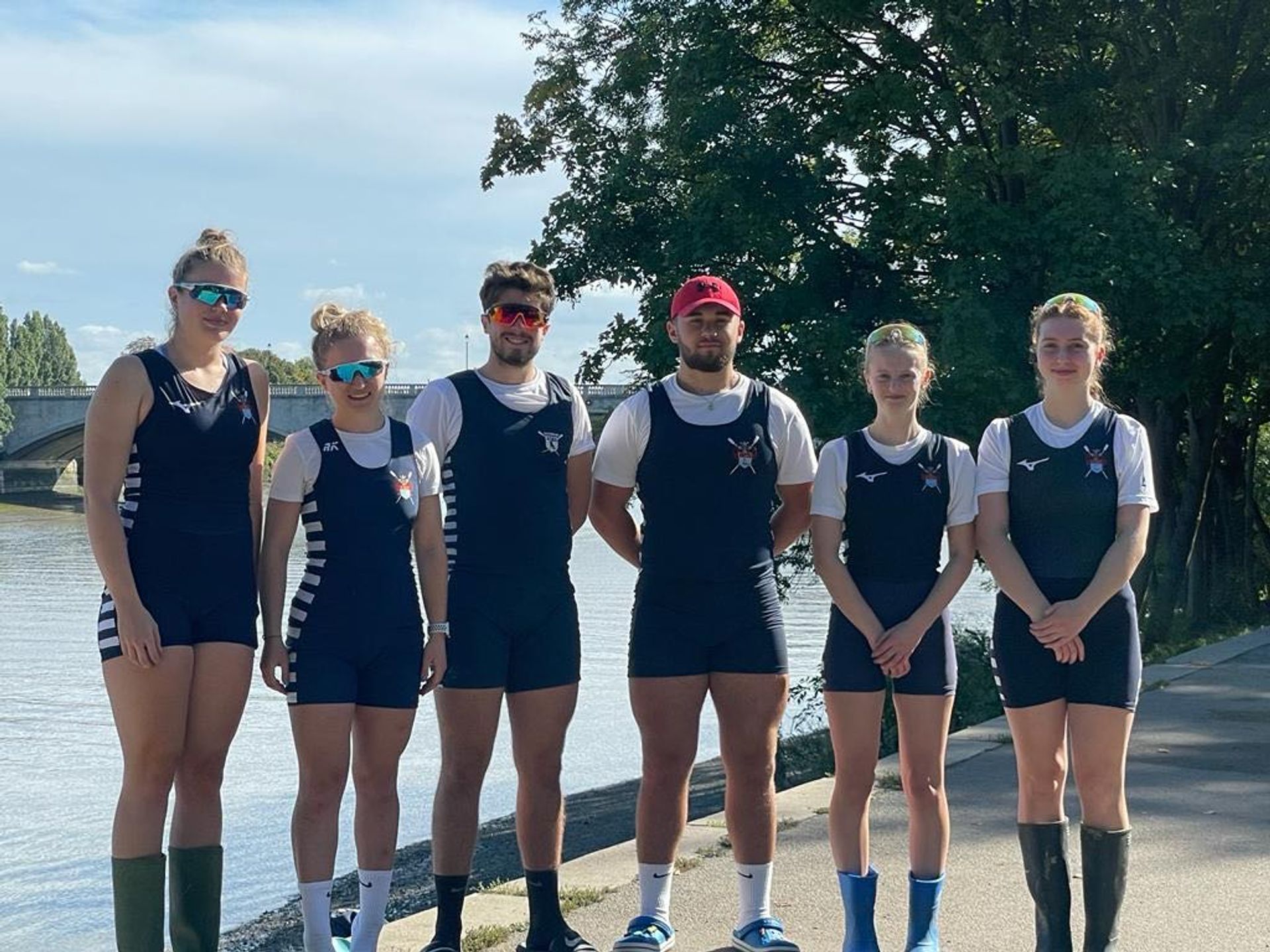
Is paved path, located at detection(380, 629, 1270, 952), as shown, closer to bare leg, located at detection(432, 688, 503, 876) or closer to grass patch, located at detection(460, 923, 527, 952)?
grass patch, located at detection(460, 923, 527, 952)

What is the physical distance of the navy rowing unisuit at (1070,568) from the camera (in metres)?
4.54

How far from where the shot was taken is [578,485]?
197 inches

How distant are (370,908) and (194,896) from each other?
49cm

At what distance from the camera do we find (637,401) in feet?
16.1

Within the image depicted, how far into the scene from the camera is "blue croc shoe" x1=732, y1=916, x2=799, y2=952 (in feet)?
15.5

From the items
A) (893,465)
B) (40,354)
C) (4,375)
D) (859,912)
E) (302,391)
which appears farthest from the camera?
(40,354)

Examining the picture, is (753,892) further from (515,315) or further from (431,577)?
(515,315)

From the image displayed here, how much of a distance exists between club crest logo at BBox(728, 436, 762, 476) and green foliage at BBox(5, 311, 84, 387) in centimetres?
10856

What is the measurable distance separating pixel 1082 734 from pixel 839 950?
1.00 m

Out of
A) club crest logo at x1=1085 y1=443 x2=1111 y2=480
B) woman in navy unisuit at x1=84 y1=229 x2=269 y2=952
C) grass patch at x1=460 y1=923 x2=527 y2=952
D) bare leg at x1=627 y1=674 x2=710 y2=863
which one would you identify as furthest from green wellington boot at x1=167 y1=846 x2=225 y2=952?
club crest logo at x1=1085 y1=443 x2=1111 y2=480

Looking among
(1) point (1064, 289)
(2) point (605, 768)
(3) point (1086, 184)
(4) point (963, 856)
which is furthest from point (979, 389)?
(4) point (963, 856)

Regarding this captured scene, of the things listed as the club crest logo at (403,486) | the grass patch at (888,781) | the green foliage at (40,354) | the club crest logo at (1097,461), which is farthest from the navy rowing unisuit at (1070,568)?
the green foliage at (40,354)

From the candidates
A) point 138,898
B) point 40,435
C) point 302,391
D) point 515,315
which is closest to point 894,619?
point 515,315

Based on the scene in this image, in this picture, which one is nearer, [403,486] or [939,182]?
[403,486]
